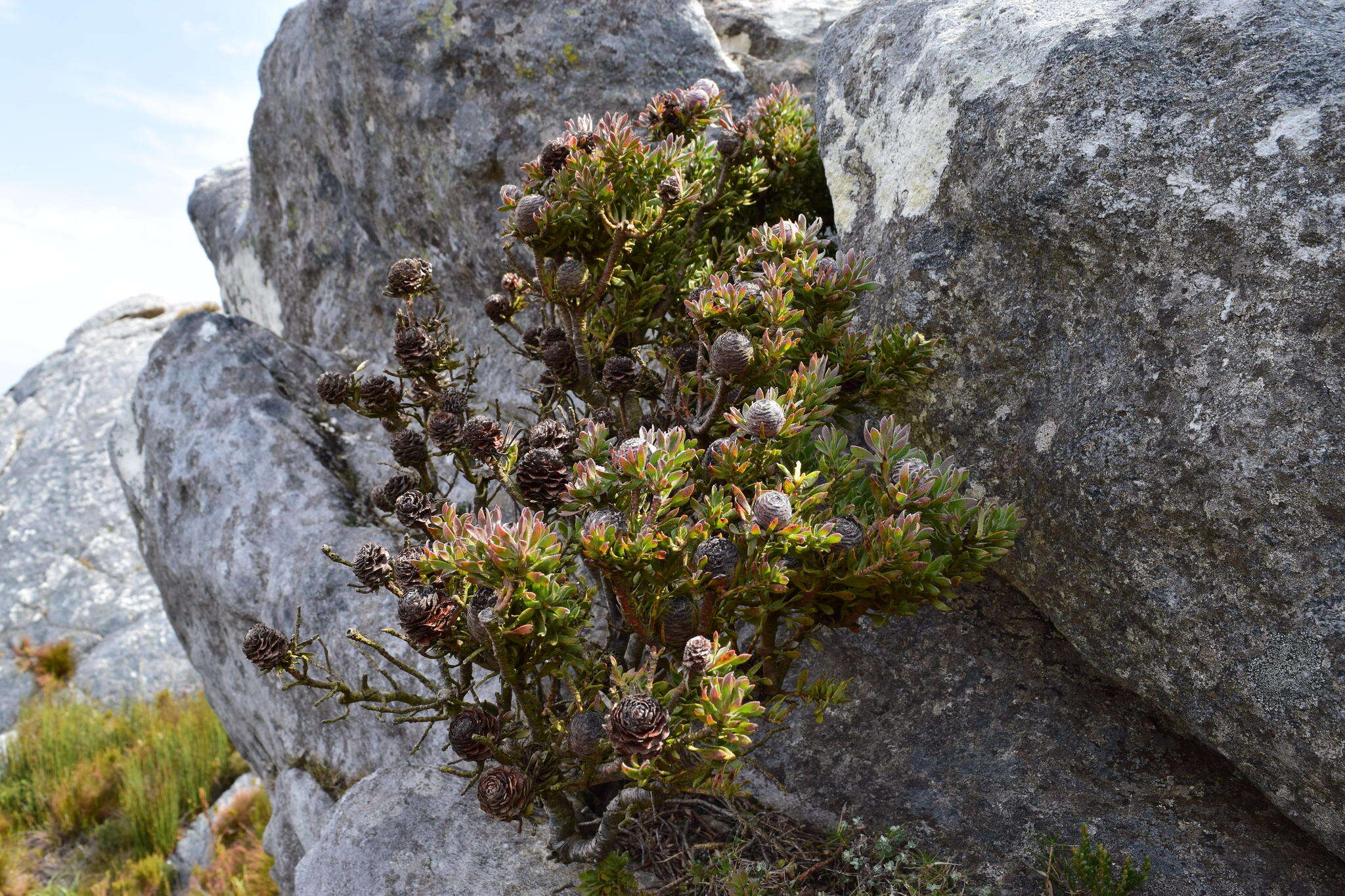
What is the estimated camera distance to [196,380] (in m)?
5.16

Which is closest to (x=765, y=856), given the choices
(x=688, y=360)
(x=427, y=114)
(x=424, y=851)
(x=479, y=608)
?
(x=424, y=851)

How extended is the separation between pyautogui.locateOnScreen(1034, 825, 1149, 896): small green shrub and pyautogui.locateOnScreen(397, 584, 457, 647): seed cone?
199cm

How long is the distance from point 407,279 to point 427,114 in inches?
85.3

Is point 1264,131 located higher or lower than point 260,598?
higher

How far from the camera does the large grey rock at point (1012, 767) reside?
8.25 feet

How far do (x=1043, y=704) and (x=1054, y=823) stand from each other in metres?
0.37

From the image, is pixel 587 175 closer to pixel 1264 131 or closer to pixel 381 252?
pixel 1264 131

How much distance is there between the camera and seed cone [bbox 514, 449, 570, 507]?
2.13 metres

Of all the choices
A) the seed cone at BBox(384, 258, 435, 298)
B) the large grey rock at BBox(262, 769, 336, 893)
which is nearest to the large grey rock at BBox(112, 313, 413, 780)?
the large grey rock at BBox(262, 769, 336, 893)

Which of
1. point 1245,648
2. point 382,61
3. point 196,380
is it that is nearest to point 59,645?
point 196,380

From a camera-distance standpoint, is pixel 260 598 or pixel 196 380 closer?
pixel 260 598

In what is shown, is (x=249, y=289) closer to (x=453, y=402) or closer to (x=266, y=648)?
(x=453, y=402)

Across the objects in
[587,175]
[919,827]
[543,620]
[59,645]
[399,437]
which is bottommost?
[59,645]

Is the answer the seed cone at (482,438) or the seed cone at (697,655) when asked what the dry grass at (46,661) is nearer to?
the seed cone at (482,438)
